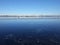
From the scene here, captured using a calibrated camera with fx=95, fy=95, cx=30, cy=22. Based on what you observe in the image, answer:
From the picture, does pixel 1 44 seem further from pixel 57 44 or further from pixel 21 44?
pixel 57 44

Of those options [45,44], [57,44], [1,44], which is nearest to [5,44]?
[1,44]

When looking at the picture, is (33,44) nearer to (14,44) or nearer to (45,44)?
(45,44)

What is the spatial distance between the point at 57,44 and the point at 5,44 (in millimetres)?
7506

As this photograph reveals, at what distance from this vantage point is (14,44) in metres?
13.8

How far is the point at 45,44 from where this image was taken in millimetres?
13594

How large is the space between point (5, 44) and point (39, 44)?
4938 mm

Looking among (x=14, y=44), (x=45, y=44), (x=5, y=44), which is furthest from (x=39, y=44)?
(x=5, y=44)

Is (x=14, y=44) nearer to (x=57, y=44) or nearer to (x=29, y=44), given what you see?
(x=29, y=44)

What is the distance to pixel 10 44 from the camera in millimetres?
13812

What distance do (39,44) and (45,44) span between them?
2.81 feet

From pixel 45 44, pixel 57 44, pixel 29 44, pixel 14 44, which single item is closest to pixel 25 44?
pixel 29 44

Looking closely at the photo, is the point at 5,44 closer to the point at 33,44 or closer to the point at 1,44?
the point at 1,44

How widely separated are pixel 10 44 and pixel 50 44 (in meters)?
5.77

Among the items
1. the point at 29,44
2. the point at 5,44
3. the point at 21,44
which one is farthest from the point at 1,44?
the point at 29,44
